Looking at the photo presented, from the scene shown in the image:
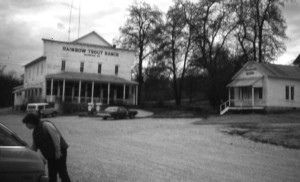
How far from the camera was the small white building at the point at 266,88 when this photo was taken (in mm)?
35250

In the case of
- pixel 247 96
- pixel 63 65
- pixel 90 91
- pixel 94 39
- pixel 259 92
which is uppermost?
pixel 94 39

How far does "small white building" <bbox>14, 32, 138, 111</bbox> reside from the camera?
43.5 meters

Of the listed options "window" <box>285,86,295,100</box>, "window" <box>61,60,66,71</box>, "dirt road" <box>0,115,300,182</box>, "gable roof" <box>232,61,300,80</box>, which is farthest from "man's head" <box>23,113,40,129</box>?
"window" <box>61,60,66,71</box>

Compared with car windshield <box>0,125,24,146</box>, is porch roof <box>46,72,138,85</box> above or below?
above

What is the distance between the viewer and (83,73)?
1828 inches

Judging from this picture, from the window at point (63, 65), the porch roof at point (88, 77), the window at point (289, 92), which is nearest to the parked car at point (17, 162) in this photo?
the window at point (289, 92)

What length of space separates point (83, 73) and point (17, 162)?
4226 cm

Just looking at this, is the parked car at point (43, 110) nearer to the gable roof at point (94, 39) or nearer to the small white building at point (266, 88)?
the gable roof at point (94, 39)

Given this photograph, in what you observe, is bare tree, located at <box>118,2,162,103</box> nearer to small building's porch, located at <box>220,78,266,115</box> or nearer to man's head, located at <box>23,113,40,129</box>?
small building's porch, located at <box>220,78,266,115</box>

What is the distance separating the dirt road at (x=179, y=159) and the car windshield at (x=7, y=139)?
3.49m

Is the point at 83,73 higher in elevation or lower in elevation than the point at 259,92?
higher

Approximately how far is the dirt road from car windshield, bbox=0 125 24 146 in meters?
3.49

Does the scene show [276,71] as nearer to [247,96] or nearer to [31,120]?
[247,96]

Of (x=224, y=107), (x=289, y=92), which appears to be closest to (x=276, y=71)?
(x=289, y=92)
